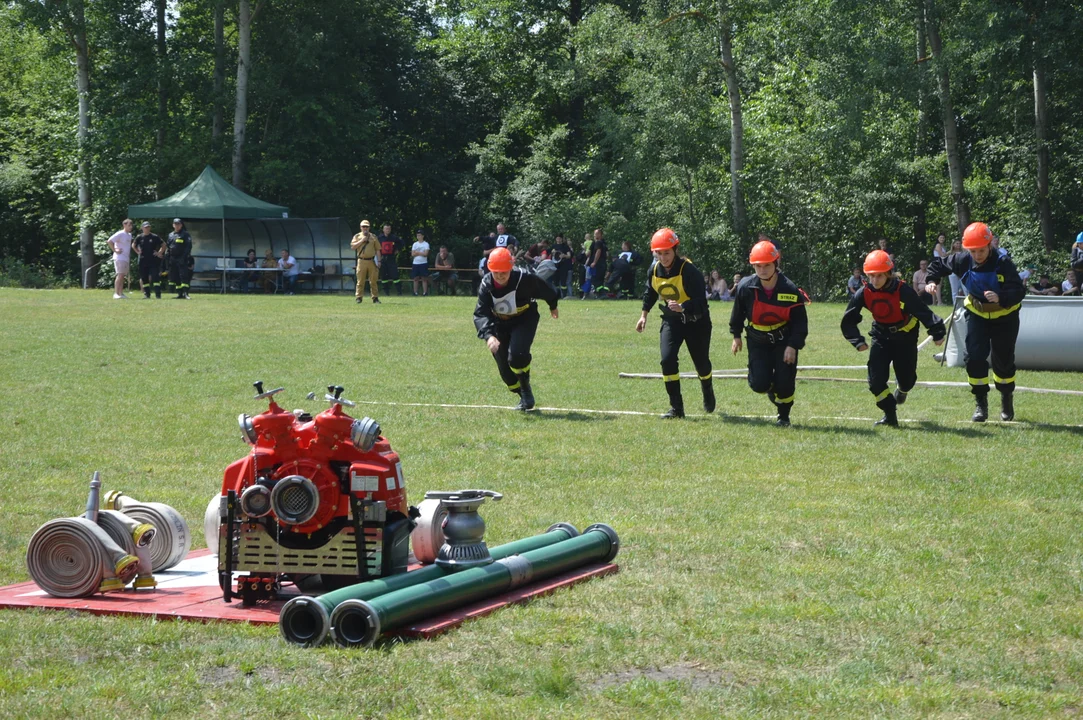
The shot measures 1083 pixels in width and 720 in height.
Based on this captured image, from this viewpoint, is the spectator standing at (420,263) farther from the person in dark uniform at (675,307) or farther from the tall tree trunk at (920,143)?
the person in dark uniform at (675,307)

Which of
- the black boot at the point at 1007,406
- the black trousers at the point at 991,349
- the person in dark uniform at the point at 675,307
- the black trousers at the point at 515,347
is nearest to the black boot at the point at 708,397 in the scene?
the person in dark uniform at the point at 675,307

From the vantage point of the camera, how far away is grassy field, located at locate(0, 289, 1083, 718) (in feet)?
16.9

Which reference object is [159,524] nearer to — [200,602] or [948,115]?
[200,602]

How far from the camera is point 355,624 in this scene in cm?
586

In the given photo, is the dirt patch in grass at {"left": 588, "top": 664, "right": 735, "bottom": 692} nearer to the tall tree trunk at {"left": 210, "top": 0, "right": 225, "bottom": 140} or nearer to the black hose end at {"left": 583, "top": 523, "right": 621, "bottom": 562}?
the black hose end at {"left": 583, "top": 523, "right": 621, "bottom": 562}

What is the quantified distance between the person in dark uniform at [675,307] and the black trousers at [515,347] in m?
1.27

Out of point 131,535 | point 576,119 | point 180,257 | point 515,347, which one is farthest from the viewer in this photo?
point 576,119

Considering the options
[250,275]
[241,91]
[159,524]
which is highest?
[241,91]

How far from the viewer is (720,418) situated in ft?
46.4

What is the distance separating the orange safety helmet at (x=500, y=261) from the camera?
14.1m

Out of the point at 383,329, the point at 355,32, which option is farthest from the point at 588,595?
the point at 355,32

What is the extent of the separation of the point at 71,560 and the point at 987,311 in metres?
10.00

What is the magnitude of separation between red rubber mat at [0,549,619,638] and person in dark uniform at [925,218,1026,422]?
306 inches

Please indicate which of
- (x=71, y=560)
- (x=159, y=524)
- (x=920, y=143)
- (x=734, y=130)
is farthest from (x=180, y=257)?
(x=71, y=560)
